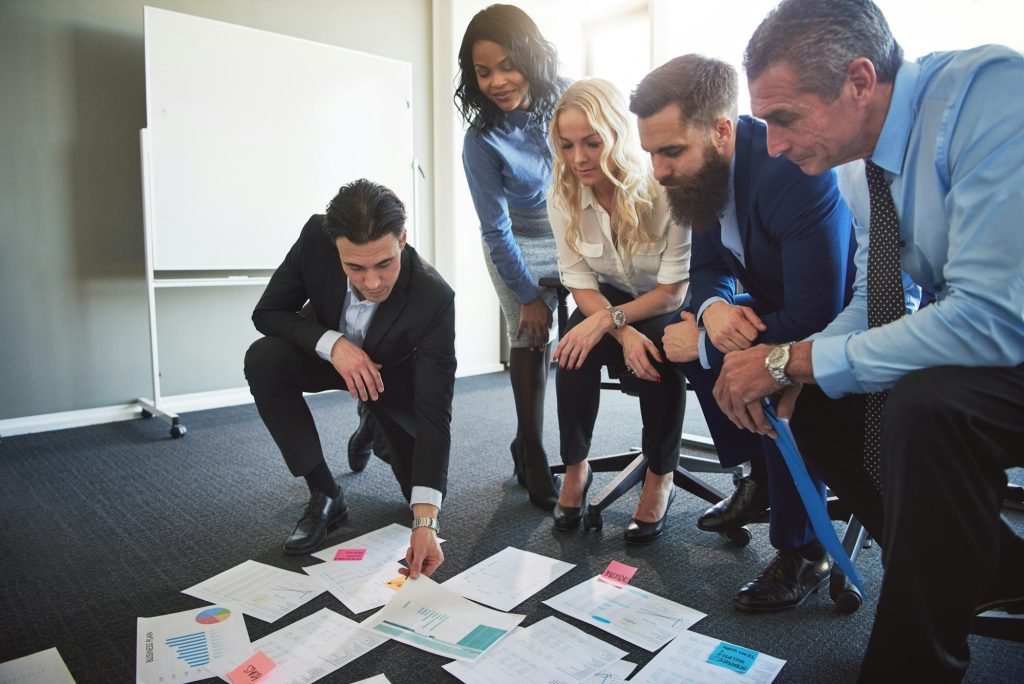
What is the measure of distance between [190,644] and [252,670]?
0.55 ft

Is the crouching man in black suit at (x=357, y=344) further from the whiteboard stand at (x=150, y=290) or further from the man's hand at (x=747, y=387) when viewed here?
the whiteboard stand at (x=150, y=290)

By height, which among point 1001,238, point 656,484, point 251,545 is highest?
point 1001,238

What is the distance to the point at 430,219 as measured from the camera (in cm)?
414

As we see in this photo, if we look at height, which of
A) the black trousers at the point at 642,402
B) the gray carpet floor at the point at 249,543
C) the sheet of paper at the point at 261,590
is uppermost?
the black trousers at the point at 642,402

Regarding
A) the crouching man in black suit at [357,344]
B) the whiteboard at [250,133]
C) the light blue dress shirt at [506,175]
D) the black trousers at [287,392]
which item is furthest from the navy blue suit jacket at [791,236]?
the whiteboard at [250,133]

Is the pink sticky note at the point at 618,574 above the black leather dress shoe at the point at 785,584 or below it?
below

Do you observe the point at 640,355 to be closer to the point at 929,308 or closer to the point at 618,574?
Answer: the point at 618,574

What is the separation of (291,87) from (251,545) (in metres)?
2.34

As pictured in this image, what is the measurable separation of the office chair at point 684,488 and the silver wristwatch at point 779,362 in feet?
1.66

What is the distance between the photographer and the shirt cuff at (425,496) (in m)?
1.42

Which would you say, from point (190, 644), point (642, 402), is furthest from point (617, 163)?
point (190, 644)

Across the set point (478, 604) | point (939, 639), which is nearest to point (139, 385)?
point (478, 604)

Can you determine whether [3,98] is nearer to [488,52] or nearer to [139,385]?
[139,385]

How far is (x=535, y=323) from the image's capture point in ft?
6.76
